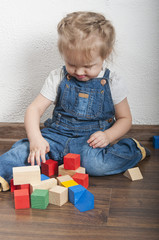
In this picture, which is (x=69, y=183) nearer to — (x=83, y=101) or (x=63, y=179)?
(x=63, y=179)

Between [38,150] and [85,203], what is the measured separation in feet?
0.94

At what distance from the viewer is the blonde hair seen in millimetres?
1032

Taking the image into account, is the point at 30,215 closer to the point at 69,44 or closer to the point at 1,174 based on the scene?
the point at 1,174

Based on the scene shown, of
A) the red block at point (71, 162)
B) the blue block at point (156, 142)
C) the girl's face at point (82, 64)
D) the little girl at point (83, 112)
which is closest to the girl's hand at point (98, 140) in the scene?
the little girl at point (83, 112)

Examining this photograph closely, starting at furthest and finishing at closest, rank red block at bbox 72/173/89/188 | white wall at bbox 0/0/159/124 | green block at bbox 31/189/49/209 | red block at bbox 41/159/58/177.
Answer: white wall at bbox 0/0/159/124
red block at bbox 41/159/58/177
red block at bbox 72/173/89/188
green block at bbox 31/189/49/209

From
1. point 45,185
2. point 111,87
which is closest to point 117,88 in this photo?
point 111,87

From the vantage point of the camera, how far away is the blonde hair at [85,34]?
103 cm

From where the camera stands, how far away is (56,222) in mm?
821

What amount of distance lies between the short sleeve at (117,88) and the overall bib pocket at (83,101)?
5 cm

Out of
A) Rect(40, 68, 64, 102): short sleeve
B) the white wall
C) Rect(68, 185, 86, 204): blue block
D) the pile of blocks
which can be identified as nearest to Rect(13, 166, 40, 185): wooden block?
the pile of blocks

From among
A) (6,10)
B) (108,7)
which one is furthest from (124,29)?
(6,10)

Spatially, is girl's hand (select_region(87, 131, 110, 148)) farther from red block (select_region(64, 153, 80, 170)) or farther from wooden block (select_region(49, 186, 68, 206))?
wooden block (select_region(49, 186, 68, 206))

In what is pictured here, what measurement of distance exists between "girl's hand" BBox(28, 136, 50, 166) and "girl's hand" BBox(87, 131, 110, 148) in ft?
0.56

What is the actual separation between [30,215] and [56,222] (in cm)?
9
